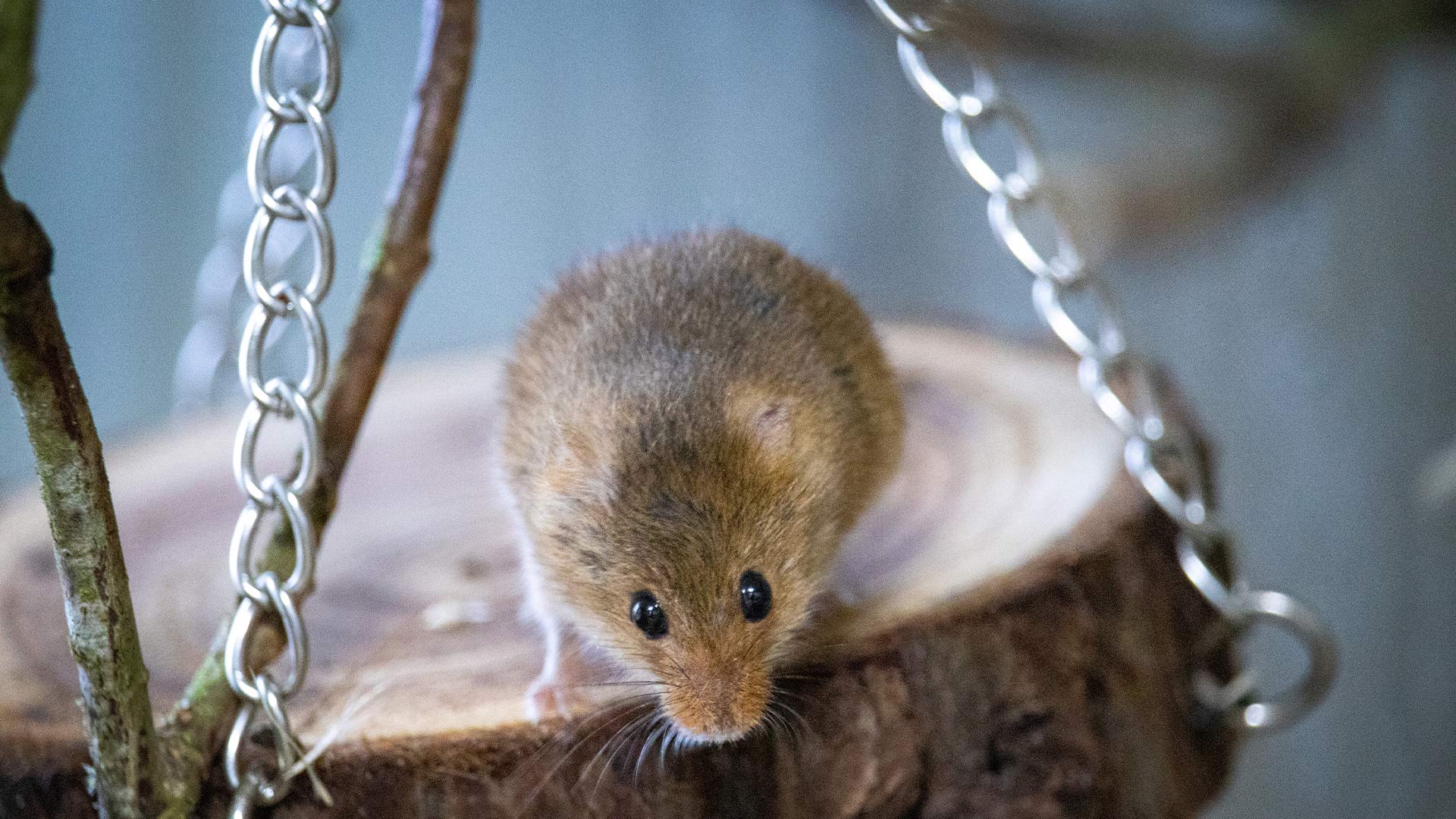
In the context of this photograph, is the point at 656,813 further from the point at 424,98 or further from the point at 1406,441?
the point at 1406,441

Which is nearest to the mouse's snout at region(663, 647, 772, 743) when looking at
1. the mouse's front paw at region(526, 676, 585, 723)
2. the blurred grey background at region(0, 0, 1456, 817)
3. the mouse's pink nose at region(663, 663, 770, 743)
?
the mouse's pink nose at region(663, 663, 770, 743)

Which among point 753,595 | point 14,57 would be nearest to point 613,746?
point 753,595

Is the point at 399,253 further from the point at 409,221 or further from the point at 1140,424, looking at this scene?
the point at 1140,424

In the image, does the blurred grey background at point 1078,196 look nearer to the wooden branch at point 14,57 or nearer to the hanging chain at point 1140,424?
the hanging chain at point 1140,424

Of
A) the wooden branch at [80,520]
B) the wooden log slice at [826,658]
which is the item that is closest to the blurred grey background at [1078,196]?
the wooden log slice at [826,658]

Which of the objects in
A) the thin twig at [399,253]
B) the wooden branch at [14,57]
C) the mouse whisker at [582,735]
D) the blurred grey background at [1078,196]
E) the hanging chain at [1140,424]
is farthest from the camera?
the blurred grey background at [1078,196]

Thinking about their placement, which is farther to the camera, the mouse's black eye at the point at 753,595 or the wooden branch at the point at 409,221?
the wooden branch at the point at 409,221
